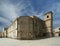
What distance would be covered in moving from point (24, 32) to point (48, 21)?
9.88m

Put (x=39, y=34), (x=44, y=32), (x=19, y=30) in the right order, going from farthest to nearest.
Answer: (x=44, y=32) → (x=39, y=34) → (x=19, y=30)

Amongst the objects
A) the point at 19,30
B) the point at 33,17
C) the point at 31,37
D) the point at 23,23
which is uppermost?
the point at 33,17

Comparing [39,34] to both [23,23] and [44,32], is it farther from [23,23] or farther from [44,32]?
[23,23]

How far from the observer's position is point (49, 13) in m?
27.5

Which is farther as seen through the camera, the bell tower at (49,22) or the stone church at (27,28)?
the bell tower at (49,22)

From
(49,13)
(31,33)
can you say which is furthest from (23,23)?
(49,13)

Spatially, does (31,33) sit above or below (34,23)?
below

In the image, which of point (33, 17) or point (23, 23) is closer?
point (23, 23)

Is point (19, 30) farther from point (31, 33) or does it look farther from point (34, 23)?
point (34, 23)

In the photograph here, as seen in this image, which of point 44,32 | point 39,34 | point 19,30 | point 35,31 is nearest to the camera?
point 19,30

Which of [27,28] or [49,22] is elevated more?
[49,22]

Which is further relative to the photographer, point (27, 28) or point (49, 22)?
point (49, 22)

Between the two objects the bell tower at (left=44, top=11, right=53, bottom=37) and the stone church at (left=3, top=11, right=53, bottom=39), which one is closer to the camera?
the stone church at (left=3, top=11, right=53, bottom=39)

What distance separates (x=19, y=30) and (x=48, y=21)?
10.7 m
